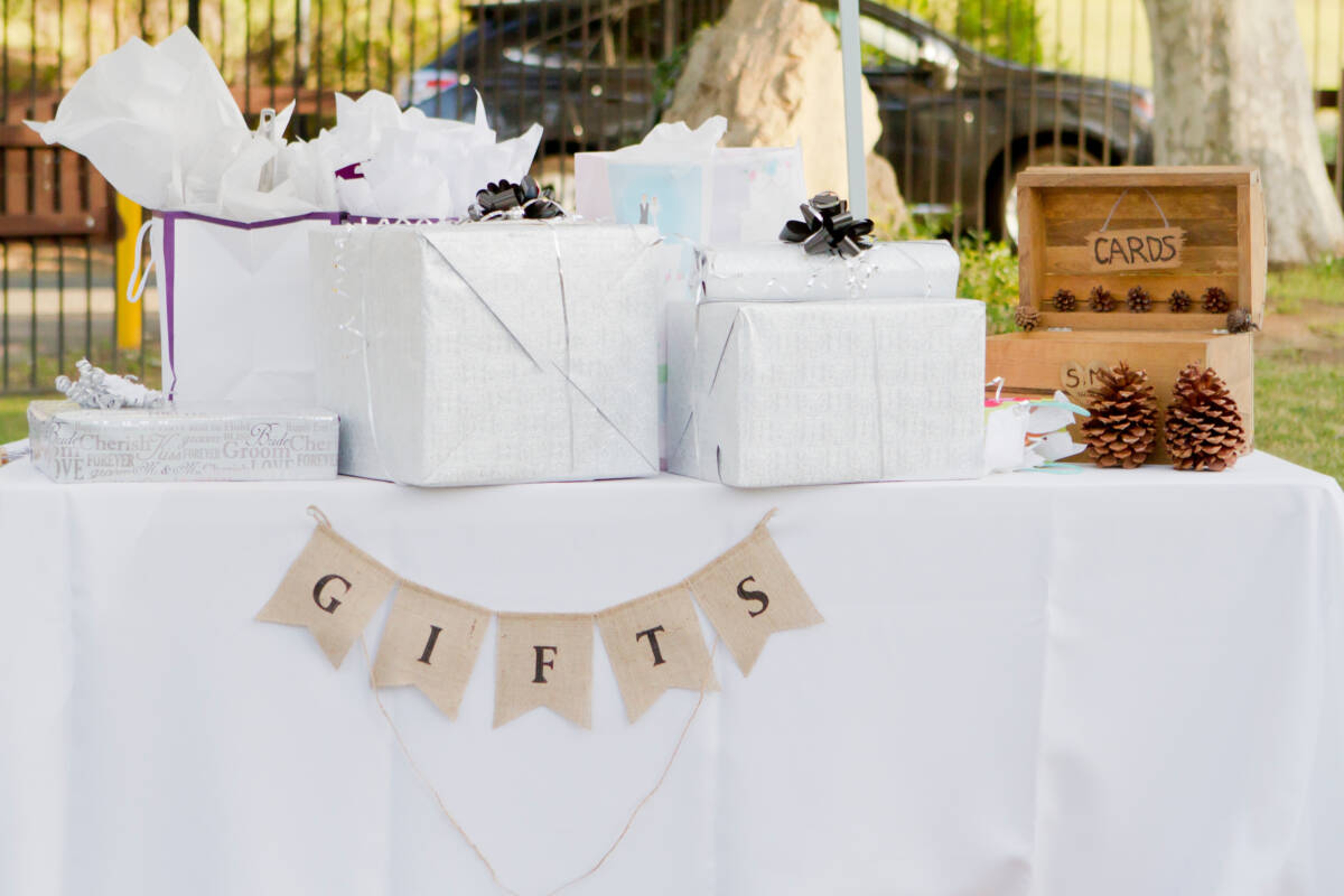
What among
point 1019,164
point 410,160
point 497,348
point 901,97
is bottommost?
point 497,348

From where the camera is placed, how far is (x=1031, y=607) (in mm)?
1669

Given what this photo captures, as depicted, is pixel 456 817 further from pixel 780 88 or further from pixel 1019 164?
pixel 1019 164

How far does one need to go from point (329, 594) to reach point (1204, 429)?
3.21 feet

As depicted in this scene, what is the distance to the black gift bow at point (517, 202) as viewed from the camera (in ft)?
5.33

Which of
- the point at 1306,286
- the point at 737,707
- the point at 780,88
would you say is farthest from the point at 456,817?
the point at 1306,286

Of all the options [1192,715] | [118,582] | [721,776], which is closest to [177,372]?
[118,582]

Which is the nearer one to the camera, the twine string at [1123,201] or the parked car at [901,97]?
the twine string at [1123,201]

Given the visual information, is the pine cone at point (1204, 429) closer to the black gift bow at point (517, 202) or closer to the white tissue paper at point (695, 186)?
the white tissue paper at point (695, 186)

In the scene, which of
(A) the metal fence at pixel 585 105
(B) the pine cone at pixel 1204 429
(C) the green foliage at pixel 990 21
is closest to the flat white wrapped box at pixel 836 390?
(B) the pine cone at pixel 1204 429

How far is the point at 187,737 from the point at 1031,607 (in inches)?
35.4

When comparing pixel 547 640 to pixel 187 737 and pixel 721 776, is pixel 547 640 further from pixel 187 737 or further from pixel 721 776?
pixel 187 737

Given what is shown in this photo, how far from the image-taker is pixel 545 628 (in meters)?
1.61

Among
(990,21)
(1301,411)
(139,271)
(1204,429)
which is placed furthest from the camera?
(990,21)

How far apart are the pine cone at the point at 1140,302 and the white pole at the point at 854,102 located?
1.37 ft
